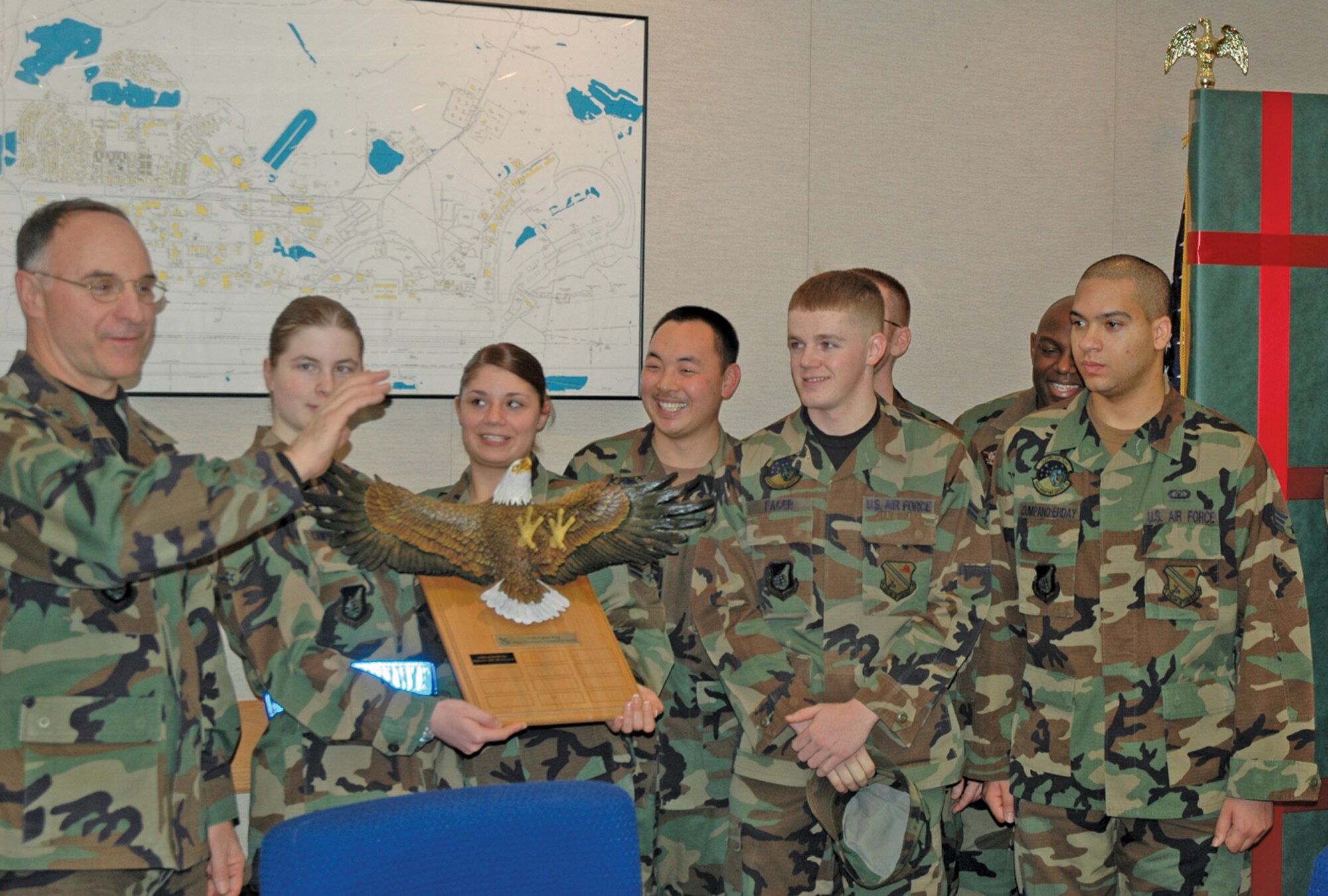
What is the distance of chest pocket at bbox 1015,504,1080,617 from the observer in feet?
9.68

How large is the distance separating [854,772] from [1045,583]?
723 millimetres

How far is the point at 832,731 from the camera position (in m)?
2.69

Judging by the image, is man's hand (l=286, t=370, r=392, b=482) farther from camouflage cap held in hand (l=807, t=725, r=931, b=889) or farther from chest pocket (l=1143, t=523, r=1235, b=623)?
chest pocket (l=1143, t=523, r=1235, b=623)

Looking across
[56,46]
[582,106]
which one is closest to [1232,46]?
[582,106]

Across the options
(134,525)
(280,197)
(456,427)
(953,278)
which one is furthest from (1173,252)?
(134,525)

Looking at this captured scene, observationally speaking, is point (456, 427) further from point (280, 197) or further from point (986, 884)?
point (986, 884)

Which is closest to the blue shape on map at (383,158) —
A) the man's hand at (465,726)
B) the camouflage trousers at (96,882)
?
the man's hand at (465,726)

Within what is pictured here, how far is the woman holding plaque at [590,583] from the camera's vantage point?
2.80 metres

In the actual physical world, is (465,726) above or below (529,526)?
below

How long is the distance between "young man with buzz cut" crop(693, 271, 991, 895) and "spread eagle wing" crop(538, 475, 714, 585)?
192 millimetres

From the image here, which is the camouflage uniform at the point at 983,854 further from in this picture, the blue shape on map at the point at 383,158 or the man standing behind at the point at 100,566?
the man standing behind at the point at 100,566

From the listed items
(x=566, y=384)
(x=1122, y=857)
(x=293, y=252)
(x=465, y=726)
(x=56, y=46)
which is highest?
(x=56, y=46)

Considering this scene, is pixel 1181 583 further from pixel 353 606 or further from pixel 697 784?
pixel 353 606

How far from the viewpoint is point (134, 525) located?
1.90 meters
